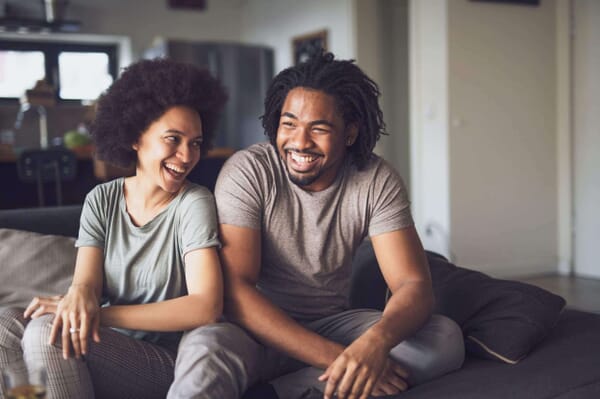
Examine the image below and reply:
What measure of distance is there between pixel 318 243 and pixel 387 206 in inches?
7.7

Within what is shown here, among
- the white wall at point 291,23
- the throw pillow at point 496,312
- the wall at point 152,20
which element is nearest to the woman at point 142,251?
the throw pillow at point 496,312

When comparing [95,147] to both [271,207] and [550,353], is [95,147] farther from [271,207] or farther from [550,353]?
[550,353]

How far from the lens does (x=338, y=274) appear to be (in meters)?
1.87

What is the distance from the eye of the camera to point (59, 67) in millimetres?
7621

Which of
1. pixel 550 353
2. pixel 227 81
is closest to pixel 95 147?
pixel 550 353

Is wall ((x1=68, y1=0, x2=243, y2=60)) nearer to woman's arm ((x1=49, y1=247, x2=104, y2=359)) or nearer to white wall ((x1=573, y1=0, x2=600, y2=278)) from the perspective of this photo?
white wall ((x1=573, y1=0, x2=600, y2=278))

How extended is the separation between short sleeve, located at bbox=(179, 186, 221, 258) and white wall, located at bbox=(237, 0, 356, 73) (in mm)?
4604

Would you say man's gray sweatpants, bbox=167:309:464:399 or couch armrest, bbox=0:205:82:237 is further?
couch armrest, bbox=0:205:82:237

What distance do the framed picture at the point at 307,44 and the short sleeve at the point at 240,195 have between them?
4835 mm

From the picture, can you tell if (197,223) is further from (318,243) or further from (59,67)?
(59,67)

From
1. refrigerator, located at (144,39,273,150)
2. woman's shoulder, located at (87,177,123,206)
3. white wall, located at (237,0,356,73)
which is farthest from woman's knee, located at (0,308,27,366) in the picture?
refrigerator, located at (144,39,273,150)

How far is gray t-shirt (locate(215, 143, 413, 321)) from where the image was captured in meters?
1.79

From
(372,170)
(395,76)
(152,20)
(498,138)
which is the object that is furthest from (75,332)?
(152,20)

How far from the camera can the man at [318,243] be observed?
1.64 meters
